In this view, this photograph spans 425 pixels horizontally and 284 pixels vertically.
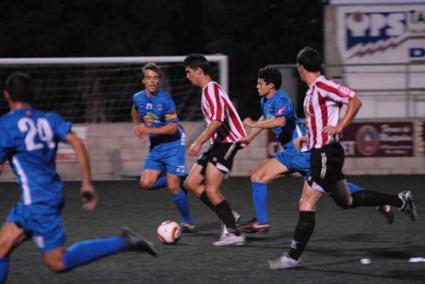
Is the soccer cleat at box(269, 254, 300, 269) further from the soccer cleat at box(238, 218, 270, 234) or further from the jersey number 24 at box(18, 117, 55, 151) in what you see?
the jersey number 24 at box(18, 117, 55, 151)

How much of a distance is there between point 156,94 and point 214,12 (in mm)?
15012

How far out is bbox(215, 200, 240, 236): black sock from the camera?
8.13 metres

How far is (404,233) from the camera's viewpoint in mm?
8727

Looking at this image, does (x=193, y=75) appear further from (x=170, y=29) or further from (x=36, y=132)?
(x=170, y=29)

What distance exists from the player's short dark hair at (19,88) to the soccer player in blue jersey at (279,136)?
9.94 feet

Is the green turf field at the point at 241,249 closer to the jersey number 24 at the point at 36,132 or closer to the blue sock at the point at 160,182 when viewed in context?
the blue sock at the point at 160,182

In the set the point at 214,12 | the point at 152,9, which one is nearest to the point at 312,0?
the point at 214,12

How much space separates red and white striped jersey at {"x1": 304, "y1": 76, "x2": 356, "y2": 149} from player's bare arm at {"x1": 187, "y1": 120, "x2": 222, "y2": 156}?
1.32 metres

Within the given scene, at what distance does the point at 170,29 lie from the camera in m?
23.7

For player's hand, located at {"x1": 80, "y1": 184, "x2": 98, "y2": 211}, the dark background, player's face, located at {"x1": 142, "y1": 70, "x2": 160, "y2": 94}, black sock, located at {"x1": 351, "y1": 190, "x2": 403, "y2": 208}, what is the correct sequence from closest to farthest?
player's hand, located at {"x1": 80, "y1": 184, "x2": 98, "y2": 211} → black sock, located at {"x1": 351, "y1": 190, "x2": 403, "y2": 208} → player's face, located at {"x1": 142, "y1": 70, "x2": 160, "y2": 94} → the dark background

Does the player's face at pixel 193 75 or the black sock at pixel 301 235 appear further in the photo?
the player's face at pixel 193 75

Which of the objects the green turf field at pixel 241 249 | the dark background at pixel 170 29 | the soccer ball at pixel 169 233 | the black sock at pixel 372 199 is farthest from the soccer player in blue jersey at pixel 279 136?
the dark background at pixel 170 29

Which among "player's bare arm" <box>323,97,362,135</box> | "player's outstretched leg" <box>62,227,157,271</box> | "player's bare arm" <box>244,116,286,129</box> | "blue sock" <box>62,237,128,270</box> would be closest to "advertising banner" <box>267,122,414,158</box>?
"player's bare arm" <box>244,116,286,129</box>

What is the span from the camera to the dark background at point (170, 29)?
74.3 feet
